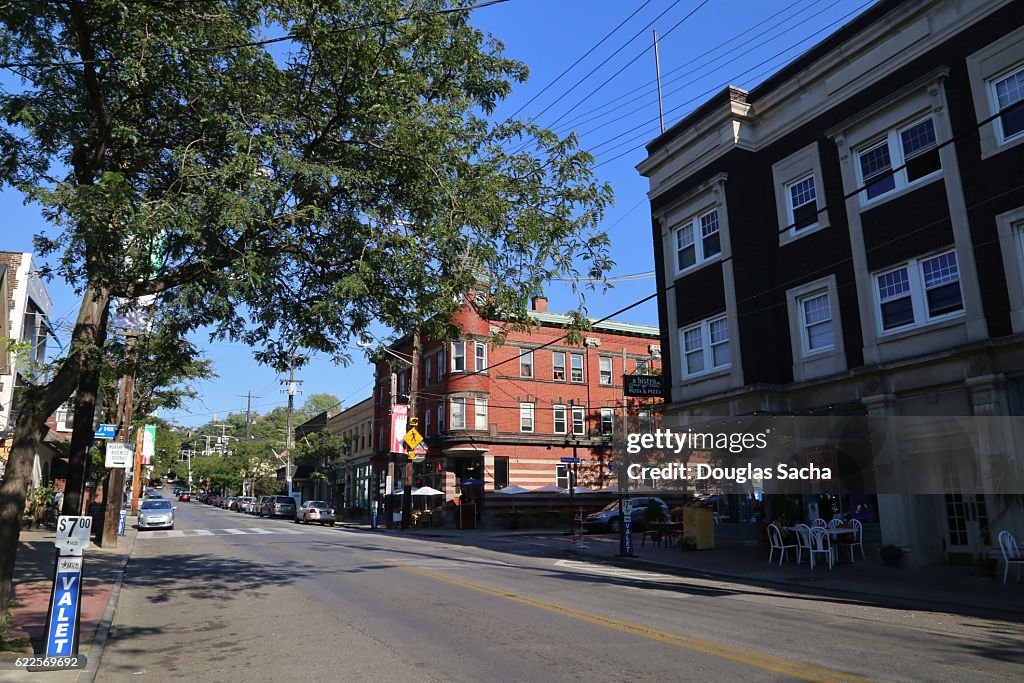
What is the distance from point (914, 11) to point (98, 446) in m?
27.7

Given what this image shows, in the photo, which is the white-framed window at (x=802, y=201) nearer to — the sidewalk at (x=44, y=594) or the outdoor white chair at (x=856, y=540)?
the outdoor white chair at (x=856, y=540)

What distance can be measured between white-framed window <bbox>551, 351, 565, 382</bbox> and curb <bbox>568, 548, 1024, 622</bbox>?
2470 cm

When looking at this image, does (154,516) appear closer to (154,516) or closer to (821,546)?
(154,516)

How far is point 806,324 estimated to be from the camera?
1967 centimetres

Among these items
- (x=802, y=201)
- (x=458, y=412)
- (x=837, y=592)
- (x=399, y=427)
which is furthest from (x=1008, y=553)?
(x=458, y=412)

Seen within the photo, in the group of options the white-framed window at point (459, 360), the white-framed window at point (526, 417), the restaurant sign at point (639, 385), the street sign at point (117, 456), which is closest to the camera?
the street sign at point (117, 456)

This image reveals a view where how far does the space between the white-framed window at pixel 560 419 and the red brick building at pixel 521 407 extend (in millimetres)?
59

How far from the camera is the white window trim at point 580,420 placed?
4432cm

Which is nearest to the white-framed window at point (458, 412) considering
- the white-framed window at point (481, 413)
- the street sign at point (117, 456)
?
the white-framed window at point (481, 413)

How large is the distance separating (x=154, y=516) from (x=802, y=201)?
98.5 ft

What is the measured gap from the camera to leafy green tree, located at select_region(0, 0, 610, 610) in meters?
9.60

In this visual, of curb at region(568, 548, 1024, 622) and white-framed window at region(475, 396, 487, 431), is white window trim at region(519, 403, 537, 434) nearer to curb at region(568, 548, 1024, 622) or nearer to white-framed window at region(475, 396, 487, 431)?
white-framed window at region(475, 396, 487, 431)

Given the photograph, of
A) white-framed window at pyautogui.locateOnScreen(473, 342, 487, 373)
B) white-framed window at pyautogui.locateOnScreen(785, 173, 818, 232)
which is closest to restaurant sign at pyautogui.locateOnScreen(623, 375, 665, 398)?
white-framed window at pyautogui.locateOnScreen(785, 173, 818, 232)

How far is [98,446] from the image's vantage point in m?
26.2
